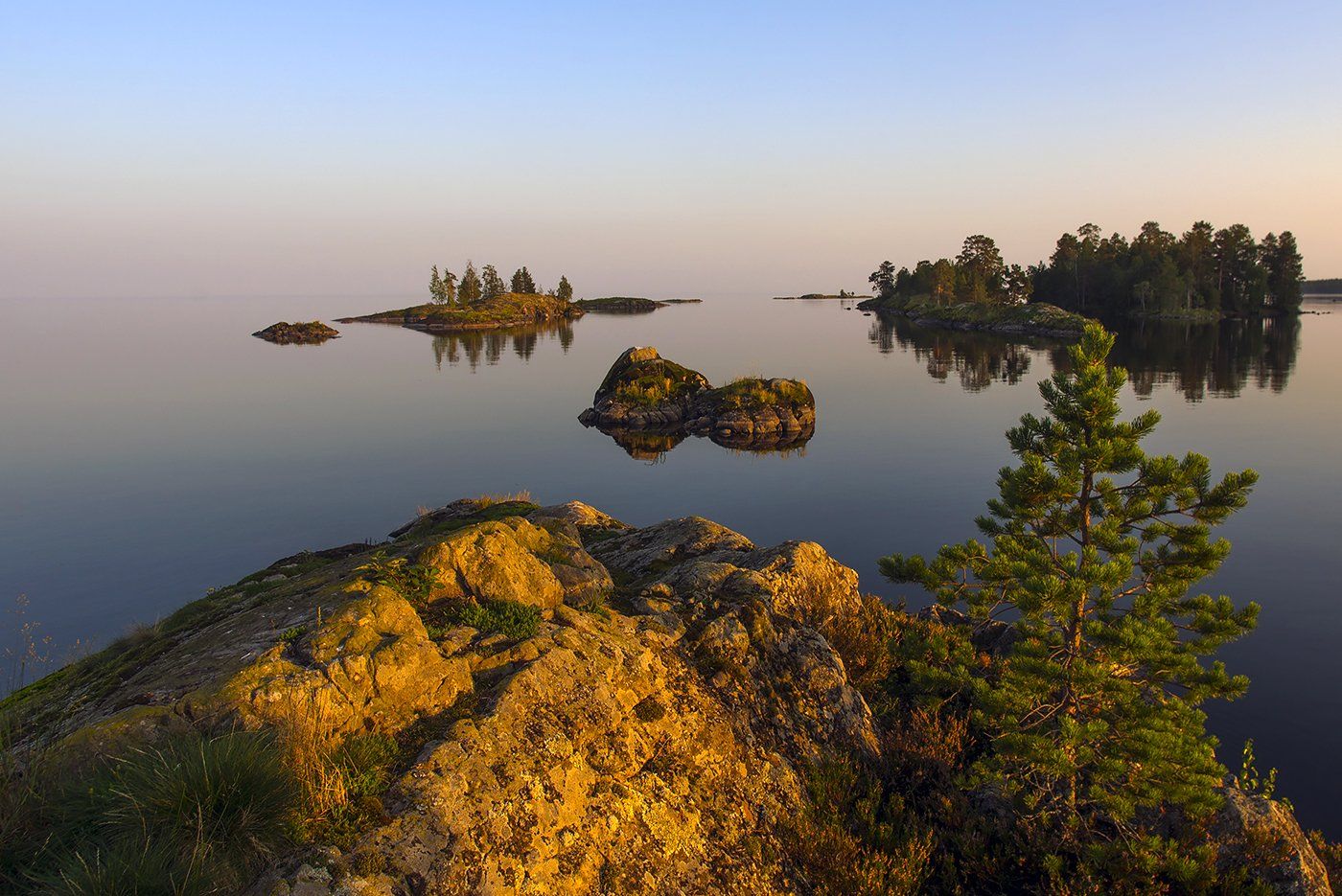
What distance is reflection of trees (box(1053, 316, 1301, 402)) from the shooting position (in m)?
68.3

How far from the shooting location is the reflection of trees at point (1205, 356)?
224ft

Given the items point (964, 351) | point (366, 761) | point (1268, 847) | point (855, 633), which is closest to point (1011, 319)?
point (964, 351)

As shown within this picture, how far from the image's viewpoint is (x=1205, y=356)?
9162 cm

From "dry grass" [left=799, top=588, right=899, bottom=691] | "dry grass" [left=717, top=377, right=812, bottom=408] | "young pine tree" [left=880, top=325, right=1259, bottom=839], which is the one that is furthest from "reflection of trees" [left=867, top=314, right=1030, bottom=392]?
"young pine tree" [left=880, top=325, right=1259, bottom=839]

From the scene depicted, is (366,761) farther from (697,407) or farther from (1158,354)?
(1158,354)

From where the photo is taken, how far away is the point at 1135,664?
925cm

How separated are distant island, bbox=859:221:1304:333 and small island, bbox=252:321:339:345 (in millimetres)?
144190

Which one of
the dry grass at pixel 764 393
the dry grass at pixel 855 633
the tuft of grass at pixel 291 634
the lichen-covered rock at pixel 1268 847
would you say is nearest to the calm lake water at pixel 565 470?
the dry grass at pixel 764 393

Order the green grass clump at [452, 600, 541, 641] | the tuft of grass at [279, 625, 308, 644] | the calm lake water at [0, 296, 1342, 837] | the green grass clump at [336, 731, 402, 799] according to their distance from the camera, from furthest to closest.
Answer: the calm lake water at [0, 296, 1342, 837]
the green grass clump at [452, 600, 541, 641]
the tuft of grass at [279, 625, 308, 644]
the green grass clump at [336, 731, 402, 799]

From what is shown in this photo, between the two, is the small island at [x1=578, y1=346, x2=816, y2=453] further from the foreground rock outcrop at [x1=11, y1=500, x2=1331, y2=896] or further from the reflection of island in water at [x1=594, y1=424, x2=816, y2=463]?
the foreground rock outcrop at [x1=11, y1=500, x2=1331, y2=896]

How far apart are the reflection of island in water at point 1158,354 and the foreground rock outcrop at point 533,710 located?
66.3 meters

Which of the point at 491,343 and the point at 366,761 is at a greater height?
the point at 491,343

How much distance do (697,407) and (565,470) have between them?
58.6ft

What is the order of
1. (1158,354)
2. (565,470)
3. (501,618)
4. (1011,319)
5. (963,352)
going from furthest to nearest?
1. (1011,319)
2. (963,352)
3. (1158,354)
4. (565,470)
5. (501,618)
